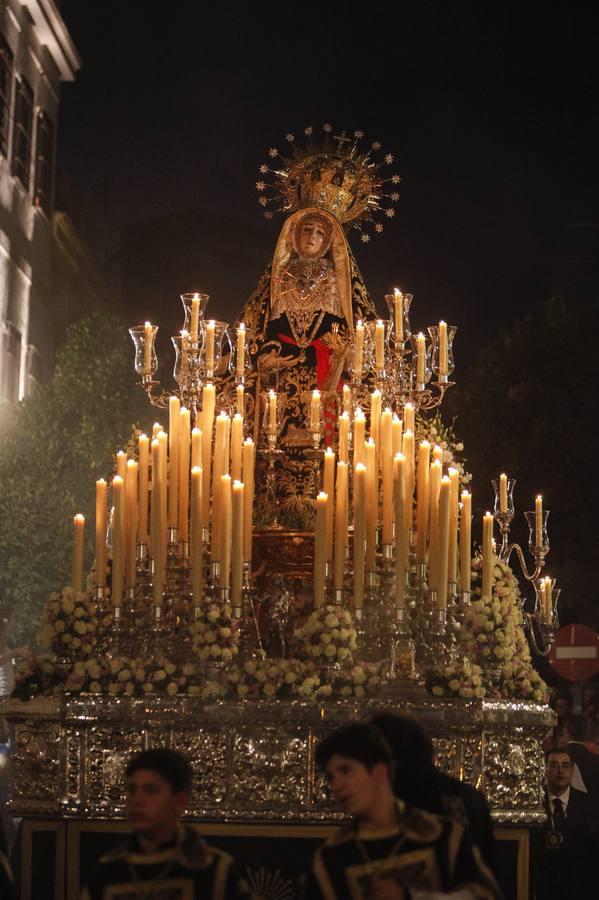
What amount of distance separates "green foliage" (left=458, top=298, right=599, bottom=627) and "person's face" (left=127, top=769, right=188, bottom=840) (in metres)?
20.8

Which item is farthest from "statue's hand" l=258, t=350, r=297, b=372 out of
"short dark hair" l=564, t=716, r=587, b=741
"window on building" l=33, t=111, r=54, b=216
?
"window on building" l=33, t=111, r=54, b=216

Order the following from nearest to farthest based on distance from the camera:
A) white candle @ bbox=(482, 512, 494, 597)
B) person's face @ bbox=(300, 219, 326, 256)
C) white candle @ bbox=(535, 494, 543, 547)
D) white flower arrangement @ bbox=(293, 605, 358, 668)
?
white flower arrangement @ bbox=(293, 605, 358, 668) < white candle @ bbox=(482, 512, 494, 597) < white candle @ bbox=(535, 494, 543, 547) < person's face @ bbox=(300, 219, 326, 256)

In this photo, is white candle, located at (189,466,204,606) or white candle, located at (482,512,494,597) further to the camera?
white candle, located at (482,512,494,597)

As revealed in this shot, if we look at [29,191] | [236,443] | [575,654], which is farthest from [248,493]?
[29,191]

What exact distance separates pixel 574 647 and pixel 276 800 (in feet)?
30.3

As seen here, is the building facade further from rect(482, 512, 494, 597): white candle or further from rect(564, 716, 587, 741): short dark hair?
rect(482, 512, 494, 597): white candle

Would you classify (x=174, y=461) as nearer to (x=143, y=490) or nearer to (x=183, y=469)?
(x=183, y=469)

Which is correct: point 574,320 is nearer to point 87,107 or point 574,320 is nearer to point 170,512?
point 87,107

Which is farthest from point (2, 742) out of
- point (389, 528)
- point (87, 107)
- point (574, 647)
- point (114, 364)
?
point (87, 107)

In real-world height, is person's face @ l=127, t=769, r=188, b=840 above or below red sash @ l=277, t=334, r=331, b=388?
below

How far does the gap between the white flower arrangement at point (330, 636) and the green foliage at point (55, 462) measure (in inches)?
592

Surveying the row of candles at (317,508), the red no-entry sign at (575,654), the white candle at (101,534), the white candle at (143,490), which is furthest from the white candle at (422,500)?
the red no-entry sign at (575,654)

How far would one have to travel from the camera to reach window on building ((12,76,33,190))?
26594mm

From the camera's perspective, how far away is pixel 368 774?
5742 mm
